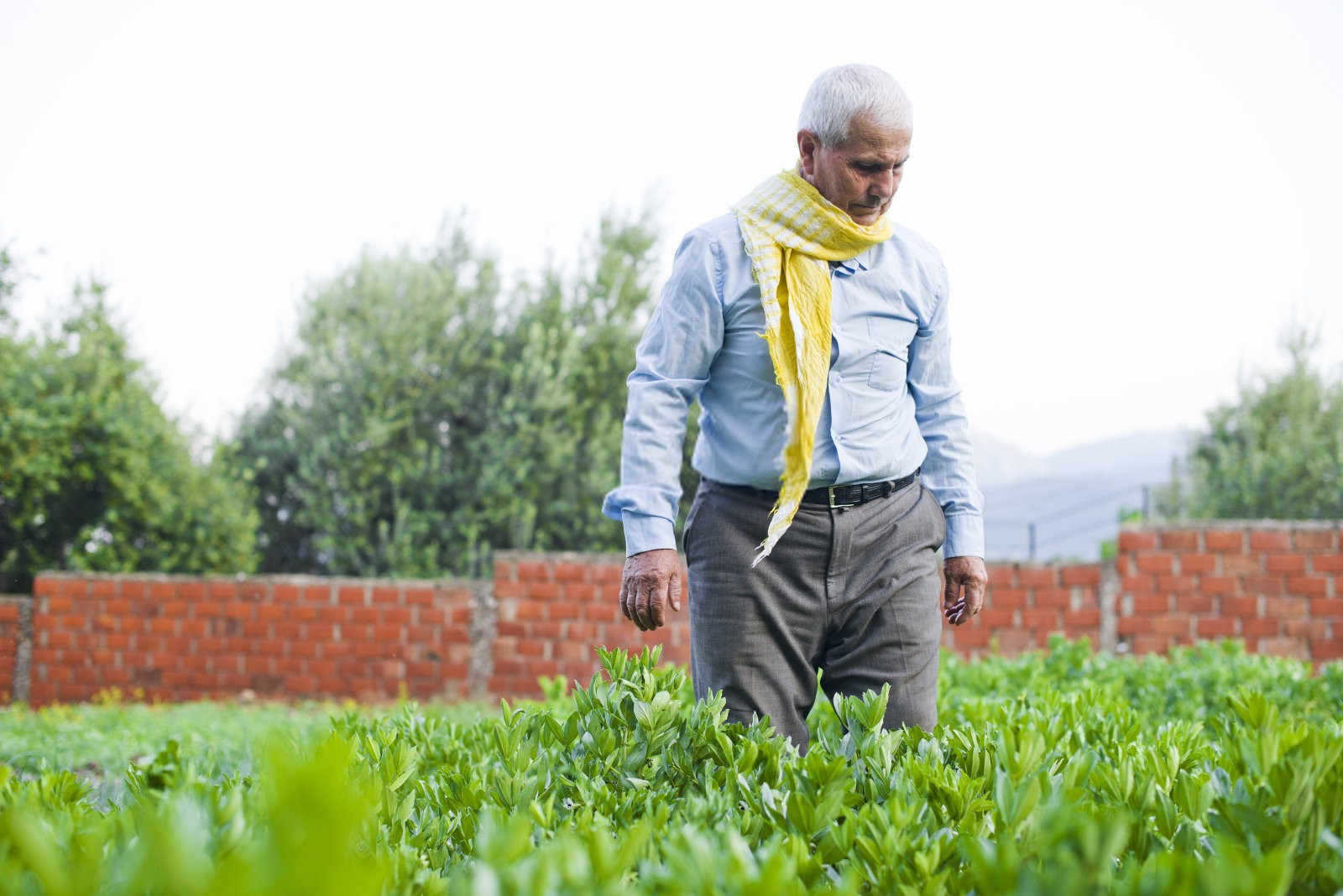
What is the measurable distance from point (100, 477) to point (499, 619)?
14.9 ft

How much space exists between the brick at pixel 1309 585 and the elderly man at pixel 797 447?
5.26 metres

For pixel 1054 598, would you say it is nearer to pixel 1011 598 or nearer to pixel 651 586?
pixel 1011 598

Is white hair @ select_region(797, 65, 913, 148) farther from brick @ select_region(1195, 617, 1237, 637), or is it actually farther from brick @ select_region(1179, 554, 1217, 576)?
brick @ select_region(1195, 617, 1237, 637)

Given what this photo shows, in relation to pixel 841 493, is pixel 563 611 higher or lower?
lower

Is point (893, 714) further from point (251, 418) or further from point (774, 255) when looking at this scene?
point (251, 418)

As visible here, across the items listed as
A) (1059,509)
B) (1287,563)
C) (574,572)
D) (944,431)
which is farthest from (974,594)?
(1059,509)

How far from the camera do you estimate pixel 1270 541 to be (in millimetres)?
7008

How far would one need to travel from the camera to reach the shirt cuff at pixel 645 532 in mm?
2570

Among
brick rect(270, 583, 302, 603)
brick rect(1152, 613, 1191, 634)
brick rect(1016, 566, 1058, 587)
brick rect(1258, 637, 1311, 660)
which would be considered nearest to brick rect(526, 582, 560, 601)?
brick rect(270, 583, 302, 603)

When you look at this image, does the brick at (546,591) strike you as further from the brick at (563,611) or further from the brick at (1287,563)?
the brick at (1287,563)

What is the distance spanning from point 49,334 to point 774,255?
9631mm

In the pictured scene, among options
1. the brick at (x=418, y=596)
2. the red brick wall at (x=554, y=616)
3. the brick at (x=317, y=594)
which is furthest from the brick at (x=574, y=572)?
the brick at (x=317, y=594)

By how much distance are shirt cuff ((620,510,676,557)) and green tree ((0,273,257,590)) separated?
8.43 meters

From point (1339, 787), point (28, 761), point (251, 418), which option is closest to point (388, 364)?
point (251, 418)
